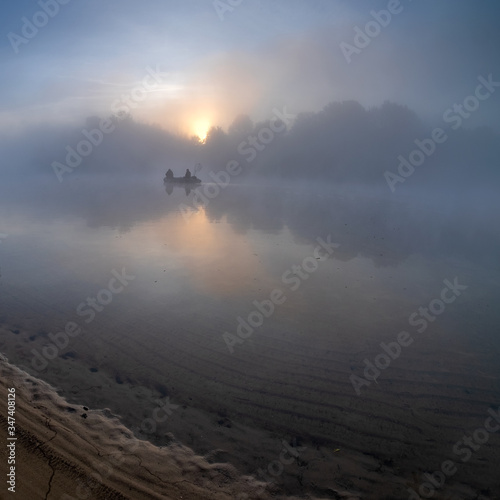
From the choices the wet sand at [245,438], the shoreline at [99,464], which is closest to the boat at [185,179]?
the wet sand at [245,438]

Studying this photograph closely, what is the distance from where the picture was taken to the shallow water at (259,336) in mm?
7488

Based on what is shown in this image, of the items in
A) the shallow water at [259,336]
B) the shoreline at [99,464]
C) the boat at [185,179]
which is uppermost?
the boat at [185,179]

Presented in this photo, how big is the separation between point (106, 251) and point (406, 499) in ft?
65.2

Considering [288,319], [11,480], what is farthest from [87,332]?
[288,319]

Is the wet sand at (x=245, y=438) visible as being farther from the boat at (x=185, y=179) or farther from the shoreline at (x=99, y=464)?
the boat at (x=185, y=179)

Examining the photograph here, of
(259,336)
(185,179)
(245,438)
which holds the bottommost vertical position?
(245,438)

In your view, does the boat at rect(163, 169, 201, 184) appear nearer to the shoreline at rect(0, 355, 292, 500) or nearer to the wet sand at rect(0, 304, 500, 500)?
the wet sand at rect(0, 304, 500, 500)

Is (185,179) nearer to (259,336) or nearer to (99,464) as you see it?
(259,336)

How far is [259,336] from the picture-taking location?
1112 cm

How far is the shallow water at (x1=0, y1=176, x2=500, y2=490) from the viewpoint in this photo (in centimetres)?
749

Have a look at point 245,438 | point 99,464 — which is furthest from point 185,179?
point 99,464

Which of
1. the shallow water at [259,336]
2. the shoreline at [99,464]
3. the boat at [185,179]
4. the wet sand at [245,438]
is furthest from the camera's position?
the boat at [185,179]

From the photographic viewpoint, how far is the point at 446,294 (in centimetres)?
1589

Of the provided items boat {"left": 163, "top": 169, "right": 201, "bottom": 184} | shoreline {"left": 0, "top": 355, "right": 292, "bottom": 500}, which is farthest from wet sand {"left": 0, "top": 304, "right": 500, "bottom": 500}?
boat {"left": 163, "top": 169, "right": 201, "bottom": 184}
